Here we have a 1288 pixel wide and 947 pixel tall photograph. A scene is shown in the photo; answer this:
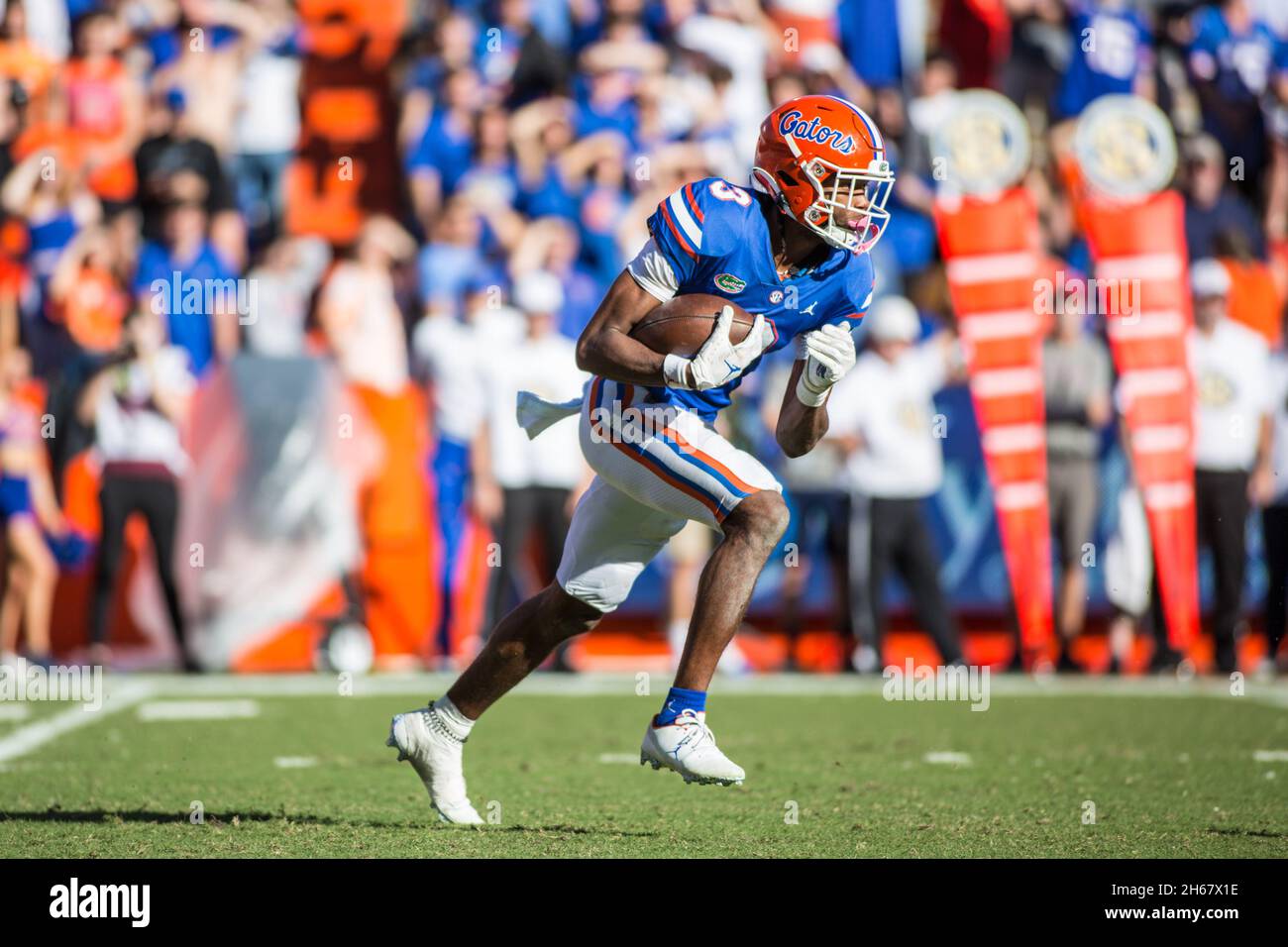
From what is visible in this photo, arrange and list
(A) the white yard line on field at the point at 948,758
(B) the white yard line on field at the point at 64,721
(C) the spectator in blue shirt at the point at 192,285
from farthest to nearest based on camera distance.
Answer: (C) the spectator in blue shirt at the point at 192,285 < (B) the white yard line on field at the point at 64,721 < (A) the white yard line on field at the point at 948,758

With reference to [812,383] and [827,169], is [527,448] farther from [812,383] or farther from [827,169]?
[827,169]

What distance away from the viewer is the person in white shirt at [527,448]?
10.8m

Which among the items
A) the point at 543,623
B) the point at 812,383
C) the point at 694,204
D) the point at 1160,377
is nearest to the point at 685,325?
the point at 694,204

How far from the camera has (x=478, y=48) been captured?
12906 millimetres

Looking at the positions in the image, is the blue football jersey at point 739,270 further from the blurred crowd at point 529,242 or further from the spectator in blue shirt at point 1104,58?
the spectator in blue shirt at point 1104,58

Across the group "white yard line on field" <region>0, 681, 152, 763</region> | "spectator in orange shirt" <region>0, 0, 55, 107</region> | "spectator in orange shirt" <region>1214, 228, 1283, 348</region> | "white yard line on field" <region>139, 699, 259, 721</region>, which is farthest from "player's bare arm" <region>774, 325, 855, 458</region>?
"spectator in orange shirt" <region>0, 0, 55, 107</region>

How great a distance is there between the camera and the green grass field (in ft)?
17.1

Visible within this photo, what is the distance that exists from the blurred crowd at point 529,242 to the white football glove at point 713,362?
5.39 metres

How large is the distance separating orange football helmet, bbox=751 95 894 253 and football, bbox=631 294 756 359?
35 cm

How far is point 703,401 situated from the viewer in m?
5.49

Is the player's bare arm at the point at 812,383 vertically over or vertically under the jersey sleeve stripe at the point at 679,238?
under

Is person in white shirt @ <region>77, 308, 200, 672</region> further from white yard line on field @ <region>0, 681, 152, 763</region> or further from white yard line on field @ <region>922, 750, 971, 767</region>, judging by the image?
white yard line on field @ <region>922, 750, 971, 767</region>

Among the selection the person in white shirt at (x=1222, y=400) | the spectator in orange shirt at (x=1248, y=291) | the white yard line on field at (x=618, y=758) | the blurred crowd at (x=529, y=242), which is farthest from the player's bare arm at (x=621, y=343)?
the spectator in orange shirt at (x=1248, y=291)

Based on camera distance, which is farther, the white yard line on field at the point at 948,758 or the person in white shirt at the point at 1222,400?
the person in white shirt at the point at 1222,400
